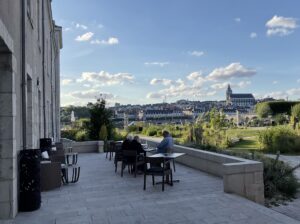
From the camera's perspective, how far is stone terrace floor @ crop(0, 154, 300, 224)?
5.58 metres

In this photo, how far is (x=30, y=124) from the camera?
845 cm

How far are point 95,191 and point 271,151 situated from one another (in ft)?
43.1

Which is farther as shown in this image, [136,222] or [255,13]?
[255,13]

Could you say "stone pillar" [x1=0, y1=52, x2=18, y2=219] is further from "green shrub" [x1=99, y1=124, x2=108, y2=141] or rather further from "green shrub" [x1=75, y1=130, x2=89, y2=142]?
"green shrub" [x1=75, y1=130, x2=89, y2=142]

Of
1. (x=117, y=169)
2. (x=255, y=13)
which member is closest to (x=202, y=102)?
(x=255, y=13)

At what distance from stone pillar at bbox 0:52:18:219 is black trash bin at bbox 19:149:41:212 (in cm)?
44

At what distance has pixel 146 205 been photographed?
6469mm

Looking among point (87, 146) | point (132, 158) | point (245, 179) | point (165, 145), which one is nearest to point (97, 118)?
point (87, 146)

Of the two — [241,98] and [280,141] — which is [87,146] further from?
[241,98]

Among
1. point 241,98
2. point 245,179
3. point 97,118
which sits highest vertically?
point 241,98

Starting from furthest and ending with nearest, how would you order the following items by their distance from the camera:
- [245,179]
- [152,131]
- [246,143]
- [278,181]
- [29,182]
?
[152,131]
[246,143]
[278,181]
[245,179]
[29,182]

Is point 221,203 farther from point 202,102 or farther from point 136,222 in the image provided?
point 202,102

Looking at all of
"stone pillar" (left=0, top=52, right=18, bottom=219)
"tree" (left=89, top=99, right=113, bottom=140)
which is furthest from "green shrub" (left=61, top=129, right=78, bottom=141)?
"stone pillar" (left=0, top=52, right=18, bottom=219)

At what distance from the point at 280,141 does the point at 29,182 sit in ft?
50.8
